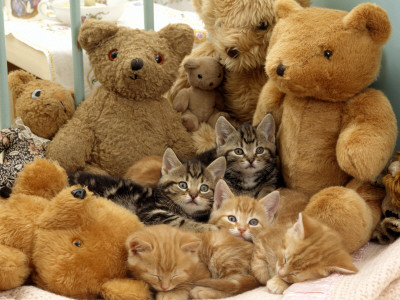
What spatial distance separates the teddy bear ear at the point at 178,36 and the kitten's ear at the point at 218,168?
0.36 meters

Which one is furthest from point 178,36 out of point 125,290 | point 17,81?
point 125,290

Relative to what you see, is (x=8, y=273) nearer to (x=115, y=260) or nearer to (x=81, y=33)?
(x=115, y=260)

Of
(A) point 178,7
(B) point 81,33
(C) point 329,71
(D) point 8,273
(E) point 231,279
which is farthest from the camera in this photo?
(A) point 178,7

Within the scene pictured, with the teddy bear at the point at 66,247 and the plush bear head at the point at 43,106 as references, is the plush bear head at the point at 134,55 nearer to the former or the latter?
the plush bear head at the point at 43,106

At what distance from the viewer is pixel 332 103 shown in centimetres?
137

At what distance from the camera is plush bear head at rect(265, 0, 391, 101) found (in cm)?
126

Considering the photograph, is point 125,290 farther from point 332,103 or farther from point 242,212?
point 332,103

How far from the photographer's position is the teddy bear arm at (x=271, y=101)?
1499mm

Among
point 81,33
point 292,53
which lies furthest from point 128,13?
point 292,53

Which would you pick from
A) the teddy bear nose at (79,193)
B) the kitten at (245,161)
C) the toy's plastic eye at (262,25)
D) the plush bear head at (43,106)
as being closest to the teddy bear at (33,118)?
the plush bear head at (43,106)

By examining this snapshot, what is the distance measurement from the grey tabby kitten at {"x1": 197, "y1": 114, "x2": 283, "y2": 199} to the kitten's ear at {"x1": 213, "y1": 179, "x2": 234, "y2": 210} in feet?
0.39

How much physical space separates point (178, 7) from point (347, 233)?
7.82 feet

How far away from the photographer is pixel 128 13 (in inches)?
111

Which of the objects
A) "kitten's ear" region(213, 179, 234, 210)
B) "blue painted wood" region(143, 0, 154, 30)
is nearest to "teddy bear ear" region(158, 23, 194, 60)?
"blue painted wood" region(143, 0, 154, 30)
